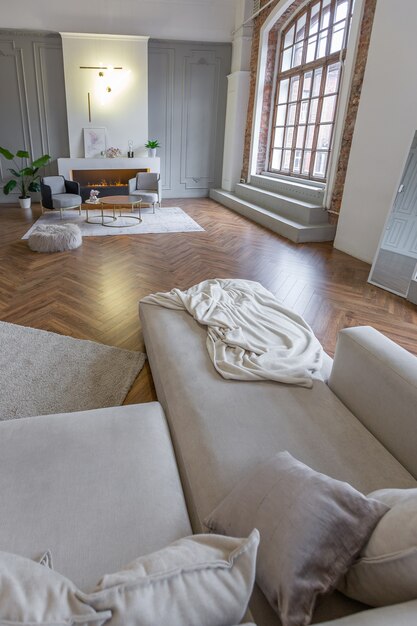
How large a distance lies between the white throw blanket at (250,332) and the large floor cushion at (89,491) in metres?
0.51

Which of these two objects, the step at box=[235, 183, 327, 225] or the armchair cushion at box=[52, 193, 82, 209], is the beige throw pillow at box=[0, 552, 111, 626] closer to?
the step at box=[235, 183, 327, 225]

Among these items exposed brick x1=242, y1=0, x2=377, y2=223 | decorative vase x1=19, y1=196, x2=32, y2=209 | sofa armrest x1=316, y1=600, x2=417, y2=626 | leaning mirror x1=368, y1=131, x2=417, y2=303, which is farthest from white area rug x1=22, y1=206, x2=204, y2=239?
sofa armrest x1=316, y1=600, x2=417, y2=626

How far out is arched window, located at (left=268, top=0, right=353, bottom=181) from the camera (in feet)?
19.1

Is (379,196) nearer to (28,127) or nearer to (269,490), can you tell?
(269,490)

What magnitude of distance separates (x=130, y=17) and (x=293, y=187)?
4.82 metres

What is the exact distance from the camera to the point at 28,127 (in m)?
7.84

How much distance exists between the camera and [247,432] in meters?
1.34

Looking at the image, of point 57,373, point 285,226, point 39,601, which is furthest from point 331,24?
point 39,601

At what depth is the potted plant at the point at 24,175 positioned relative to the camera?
718 centimetres

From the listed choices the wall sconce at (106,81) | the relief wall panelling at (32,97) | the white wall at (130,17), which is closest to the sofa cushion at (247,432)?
the wall sconce at (106,81)

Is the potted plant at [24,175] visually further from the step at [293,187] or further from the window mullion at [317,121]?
the window mullion at [317,121]

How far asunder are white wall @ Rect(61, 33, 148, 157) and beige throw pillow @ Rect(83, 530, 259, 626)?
28.3 ft

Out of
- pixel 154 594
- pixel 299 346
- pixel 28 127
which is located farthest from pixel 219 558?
pixel 28 127

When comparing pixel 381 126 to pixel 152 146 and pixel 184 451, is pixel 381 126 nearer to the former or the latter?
pixel 184 451
